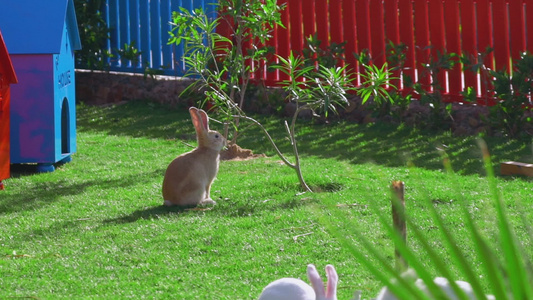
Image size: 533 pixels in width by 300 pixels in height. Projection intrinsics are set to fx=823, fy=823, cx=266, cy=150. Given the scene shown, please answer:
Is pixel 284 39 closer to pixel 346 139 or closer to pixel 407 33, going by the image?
pixel 407 33

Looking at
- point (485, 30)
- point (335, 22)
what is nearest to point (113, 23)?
point (335, 22)

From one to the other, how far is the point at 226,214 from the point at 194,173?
0.36 metres

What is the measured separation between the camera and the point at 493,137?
823 centimetres

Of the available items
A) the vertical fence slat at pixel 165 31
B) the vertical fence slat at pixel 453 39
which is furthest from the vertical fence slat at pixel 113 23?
the vertical fence slat at pixel 453 39

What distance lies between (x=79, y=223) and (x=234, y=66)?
9.22 feet

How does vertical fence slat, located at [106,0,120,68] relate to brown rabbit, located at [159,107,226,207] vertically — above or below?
above

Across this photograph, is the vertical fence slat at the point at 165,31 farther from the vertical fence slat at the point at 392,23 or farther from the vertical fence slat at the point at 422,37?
the vertical fence slat at the point at 422,37

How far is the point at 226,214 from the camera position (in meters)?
5.57

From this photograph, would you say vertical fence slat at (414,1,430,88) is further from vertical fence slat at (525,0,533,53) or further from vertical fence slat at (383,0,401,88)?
vertical fence slat at (525,0,533,53)

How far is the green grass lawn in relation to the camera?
4117mm

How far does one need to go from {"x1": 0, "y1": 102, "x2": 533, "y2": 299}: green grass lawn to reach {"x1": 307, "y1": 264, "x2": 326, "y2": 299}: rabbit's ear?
313 millimetres

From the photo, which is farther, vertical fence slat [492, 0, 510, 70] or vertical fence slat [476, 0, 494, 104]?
vertical fence slat [476, 0, 494, 104]

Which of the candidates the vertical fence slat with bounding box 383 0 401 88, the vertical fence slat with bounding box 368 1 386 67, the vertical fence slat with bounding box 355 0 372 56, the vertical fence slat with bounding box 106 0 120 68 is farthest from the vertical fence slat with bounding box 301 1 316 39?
the vertical fence slat with bounding box 106 0 120 68

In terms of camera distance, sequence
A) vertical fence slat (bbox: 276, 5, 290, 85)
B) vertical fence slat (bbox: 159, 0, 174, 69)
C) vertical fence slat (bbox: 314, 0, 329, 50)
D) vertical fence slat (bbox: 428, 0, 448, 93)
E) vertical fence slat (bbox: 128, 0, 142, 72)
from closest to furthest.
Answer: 1. vertical fence slat (bbox: 428, 0, 448, 93)
2. vertical fence slat (bbox: 314, 0, 329, 50)
3. vertical fence slat (bbox: 276, 5, 290, 85)
4. vertical fence slat (bbox: 159, 0, 174, 69)
5. vertical fence slat (bbox: 128, 0, 142, 72)
